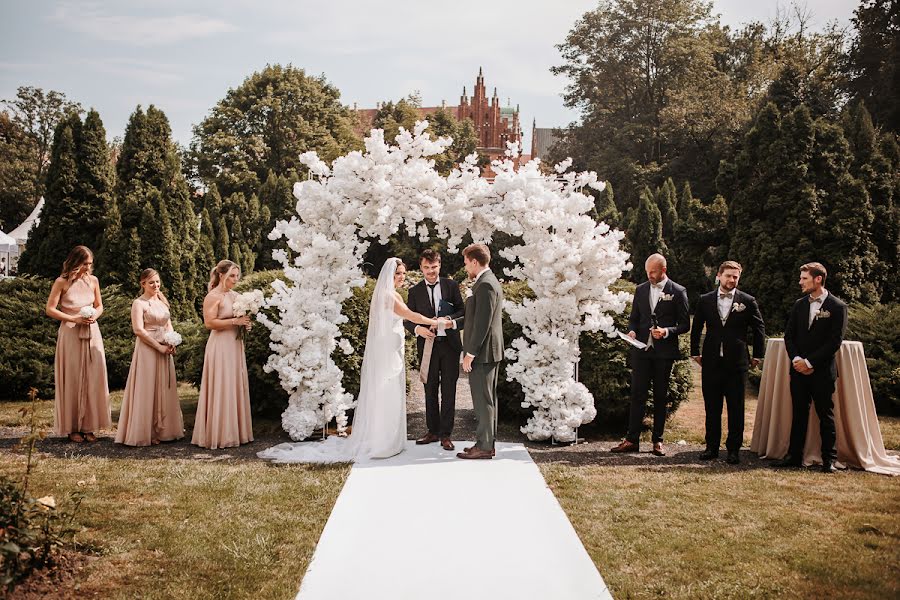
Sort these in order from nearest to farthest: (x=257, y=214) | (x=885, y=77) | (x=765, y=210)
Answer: (x=765, y=210), (x=885, y=77), (x=257, y=214)

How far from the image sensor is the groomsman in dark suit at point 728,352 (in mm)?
6969

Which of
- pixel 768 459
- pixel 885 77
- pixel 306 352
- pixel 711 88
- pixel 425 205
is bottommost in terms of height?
pixel 768 459

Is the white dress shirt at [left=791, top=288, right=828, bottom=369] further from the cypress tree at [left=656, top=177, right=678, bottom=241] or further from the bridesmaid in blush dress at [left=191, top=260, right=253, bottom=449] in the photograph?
the cypress tree at [left=656, top=177, right=678, bottom=241]

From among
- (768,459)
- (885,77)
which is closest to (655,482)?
(768,459)

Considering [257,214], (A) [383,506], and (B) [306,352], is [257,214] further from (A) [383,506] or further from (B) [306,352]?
(A) [383,506]

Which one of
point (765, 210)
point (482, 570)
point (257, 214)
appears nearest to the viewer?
point (482, 570)

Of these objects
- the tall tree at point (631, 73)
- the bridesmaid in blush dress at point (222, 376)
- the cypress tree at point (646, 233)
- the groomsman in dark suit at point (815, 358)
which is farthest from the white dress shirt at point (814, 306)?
the tall tree at point (631, 73)

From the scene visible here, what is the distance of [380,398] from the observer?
7066 mm

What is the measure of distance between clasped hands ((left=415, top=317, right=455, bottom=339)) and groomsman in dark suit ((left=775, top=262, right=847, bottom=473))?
11.6 ft

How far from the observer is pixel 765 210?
14.3 meters

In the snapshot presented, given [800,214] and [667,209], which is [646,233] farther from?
[800,214]

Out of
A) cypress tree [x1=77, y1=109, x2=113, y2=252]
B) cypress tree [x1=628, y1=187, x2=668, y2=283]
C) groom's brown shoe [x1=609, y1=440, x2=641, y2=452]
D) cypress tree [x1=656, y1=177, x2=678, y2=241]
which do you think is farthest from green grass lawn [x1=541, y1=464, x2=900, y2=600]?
cypress tree [x1=656, y1=177, x2=678, y2=241]

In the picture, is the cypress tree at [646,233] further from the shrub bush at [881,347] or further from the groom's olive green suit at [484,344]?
the groom's olive green suit at [484,344]

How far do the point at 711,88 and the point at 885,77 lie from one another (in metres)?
11.9
